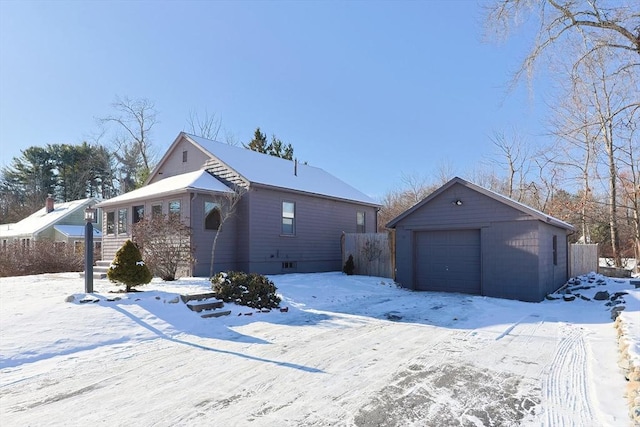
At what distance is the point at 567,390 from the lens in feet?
14.8

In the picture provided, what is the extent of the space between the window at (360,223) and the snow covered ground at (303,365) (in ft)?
36.9

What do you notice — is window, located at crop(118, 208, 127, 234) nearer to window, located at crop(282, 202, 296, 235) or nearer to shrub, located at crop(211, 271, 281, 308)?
window, located at crop(282, 202, 296, 235)

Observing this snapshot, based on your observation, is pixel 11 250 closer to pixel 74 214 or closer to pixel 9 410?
pixel 74 214

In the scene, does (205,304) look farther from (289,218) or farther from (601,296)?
(601,296)

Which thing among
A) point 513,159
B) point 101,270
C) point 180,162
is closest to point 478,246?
point 180,162

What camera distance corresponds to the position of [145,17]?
1245cm

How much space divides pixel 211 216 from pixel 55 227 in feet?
63.4

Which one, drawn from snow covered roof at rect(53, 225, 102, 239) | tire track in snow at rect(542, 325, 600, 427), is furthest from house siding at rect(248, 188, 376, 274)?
snow covered roof at rect(53, 225, 102, 239)

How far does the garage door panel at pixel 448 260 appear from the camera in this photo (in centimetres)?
1246

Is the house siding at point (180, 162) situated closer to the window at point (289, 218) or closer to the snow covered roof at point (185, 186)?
the snow covered roof at point (185, 186)

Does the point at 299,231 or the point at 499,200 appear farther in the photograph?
the point at 299,231

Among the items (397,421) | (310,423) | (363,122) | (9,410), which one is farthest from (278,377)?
(363,122)

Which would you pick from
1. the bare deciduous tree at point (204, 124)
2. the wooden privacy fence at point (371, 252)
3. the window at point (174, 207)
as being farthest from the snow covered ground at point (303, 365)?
the bare deciduous tree at point (204, 124)

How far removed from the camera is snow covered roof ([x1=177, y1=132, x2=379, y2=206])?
1598 centimetres
